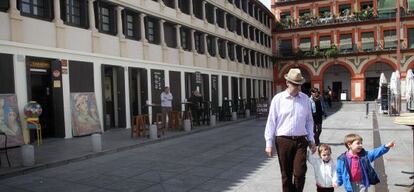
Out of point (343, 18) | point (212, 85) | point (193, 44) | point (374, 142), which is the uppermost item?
point (343, 18)

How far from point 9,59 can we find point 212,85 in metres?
17.6

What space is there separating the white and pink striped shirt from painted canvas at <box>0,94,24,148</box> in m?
9.02

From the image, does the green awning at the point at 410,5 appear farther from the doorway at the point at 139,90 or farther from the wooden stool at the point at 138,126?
the wooden stool at the point at 138,126

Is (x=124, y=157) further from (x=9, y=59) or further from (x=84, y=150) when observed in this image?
(x=9, y=59)

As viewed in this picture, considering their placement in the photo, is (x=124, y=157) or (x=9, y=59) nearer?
(x=124, y=157)

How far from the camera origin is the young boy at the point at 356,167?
5219 millimetres

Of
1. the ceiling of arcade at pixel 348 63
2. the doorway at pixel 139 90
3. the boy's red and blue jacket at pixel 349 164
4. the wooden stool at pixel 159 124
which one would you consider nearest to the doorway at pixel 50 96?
the wooden stool at pixel 159 124

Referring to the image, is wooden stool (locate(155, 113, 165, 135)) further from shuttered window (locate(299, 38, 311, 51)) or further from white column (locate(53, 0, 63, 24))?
shuttered window (locate(299, 38, 311, 51))

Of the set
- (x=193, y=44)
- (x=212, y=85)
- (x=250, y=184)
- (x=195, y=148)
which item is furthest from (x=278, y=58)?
(x=250, y=184)

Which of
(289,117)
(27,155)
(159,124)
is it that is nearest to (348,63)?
(159,124)

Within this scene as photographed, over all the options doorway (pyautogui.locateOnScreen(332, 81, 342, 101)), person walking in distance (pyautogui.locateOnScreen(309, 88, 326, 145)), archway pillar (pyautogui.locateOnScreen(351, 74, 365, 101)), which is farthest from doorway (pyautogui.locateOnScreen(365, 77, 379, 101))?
person walking in distance (pyautogui.locateOnScreen(309, 88, 326, 145))

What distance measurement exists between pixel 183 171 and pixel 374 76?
1610 inches

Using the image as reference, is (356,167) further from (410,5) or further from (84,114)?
(410,5)

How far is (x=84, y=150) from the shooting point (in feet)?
38.2
